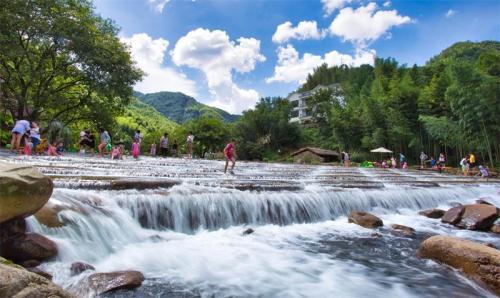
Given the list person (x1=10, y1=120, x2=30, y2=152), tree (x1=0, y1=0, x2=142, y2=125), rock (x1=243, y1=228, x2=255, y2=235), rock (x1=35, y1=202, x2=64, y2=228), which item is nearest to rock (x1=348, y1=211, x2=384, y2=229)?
rock (x1=243, y1=228, x2=255, y2=235)

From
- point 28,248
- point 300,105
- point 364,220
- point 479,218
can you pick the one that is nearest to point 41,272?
point 28,248

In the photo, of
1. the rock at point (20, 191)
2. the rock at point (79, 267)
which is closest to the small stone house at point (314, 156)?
the rock at point (79, 267)

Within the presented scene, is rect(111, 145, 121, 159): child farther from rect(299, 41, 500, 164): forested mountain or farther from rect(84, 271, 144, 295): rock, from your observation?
rect(299, 41, 500, 164): forested mountain

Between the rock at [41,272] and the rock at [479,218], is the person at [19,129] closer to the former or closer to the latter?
the rock at [41,272]

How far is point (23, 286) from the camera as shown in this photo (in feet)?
8.28

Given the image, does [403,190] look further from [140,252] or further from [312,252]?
[140,252]

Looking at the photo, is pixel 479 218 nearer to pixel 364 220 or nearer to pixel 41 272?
pixel 364 220

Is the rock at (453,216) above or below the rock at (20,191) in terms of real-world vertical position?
below

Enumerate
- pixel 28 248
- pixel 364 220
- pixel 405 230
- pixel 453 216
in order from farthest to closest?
pixel 453 216, pixel 364 220, pixel 405 230, pixel 28 248

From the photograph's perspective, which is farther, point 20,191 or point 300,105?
point 300,105

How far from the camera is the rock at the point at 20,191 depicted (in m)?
4.18

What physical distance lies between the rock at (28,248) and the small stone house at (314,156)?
4054cm

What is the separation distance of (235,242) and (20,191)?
372 cm

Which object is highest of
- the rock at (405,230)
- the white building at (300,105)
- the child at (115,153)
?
the white building at (300,105)
